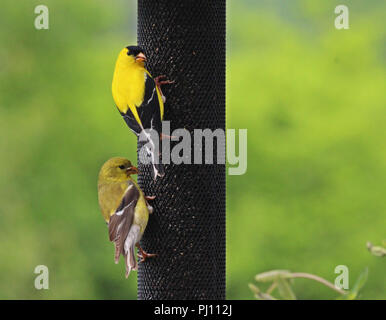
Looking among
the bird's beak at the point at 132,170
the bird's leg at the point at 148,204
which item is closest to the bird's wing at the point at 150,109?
the bird's beak at the point at 132,170


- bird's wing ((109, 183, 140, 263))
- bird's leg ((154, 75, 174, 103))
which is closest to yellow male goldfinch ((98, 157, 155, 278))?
bird's wing ((109, 183, 140, 263))

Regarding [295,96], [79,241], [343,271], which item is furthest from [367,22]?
[79,241]

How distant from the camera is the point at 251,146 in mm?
7844

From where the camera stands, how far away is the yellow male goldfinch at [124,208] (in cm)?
389

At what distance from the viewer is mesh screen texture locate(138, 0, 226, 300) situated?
409cm

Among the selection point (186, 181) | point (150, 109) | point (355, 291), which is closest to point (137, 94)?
point (150, 109)

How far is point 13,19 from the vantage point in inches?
335

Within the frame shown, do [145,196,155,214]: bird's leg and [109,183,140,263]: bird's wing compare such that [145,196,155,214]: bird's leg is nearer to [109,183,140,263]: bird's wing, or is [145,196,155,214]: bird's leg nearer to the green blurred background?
[109,183,140,263]: bird's wing

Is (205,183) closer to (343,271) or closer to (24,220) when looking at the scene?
(343,271)

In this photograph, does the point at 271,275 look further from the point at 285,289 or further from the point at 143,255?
the point at 143,255

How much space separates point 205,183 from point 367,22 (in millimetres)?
4426

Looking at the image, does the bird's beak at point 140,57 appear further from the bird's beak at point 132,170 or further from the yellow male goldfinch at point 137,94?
the bird's beak at point 132,170

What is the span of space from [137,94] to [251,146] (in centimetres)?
400

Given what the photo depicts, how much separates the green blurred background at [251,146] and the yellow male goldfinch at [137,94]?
3.67 meters
